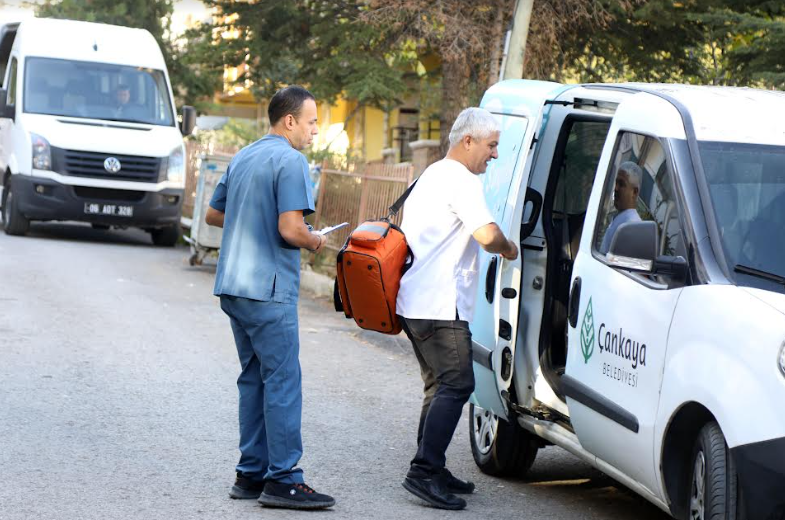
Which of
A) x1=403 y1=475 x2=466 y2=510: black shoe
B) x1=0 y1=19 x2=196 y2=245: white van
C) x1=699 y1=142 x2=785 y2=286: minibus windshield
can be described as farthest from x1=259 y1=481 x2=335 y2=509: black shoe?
x1=0 y1=19 x2=196 y2=245: white van

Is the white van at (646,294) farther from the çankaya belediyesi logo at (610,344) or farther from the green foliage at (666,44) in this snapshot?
the green foliage at (666,44)

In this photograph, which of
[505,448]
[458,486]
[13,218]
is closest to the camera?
[458,486]

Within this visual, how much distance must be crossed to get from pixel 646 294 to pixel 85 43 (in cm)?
1594

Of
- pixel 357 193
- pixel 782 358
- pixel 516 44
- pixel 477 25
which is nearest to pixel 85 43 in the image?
pixel 477 25

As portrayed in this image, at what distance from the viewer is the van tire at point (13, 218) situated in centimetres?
1888

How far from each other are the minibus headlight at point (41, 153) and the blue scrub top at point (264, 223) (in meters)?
13.2

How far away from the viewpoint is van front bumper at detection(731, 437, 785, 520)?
405cm

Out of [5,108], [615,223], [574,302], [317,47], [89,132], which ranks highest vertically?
[317,47]

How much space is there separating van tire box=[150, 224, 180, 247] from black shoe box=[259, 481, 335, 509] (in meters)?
14.1

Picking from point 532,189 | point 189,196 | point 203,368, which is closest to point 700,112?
point 532,189

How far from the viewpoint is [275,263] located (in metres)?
A: 5.63

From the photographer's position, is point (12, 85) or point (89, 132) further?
point (12, 85)

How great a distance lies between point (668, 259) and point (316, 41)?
18202 millimetres

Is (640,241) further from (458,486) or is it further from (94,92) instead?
(94,92)
